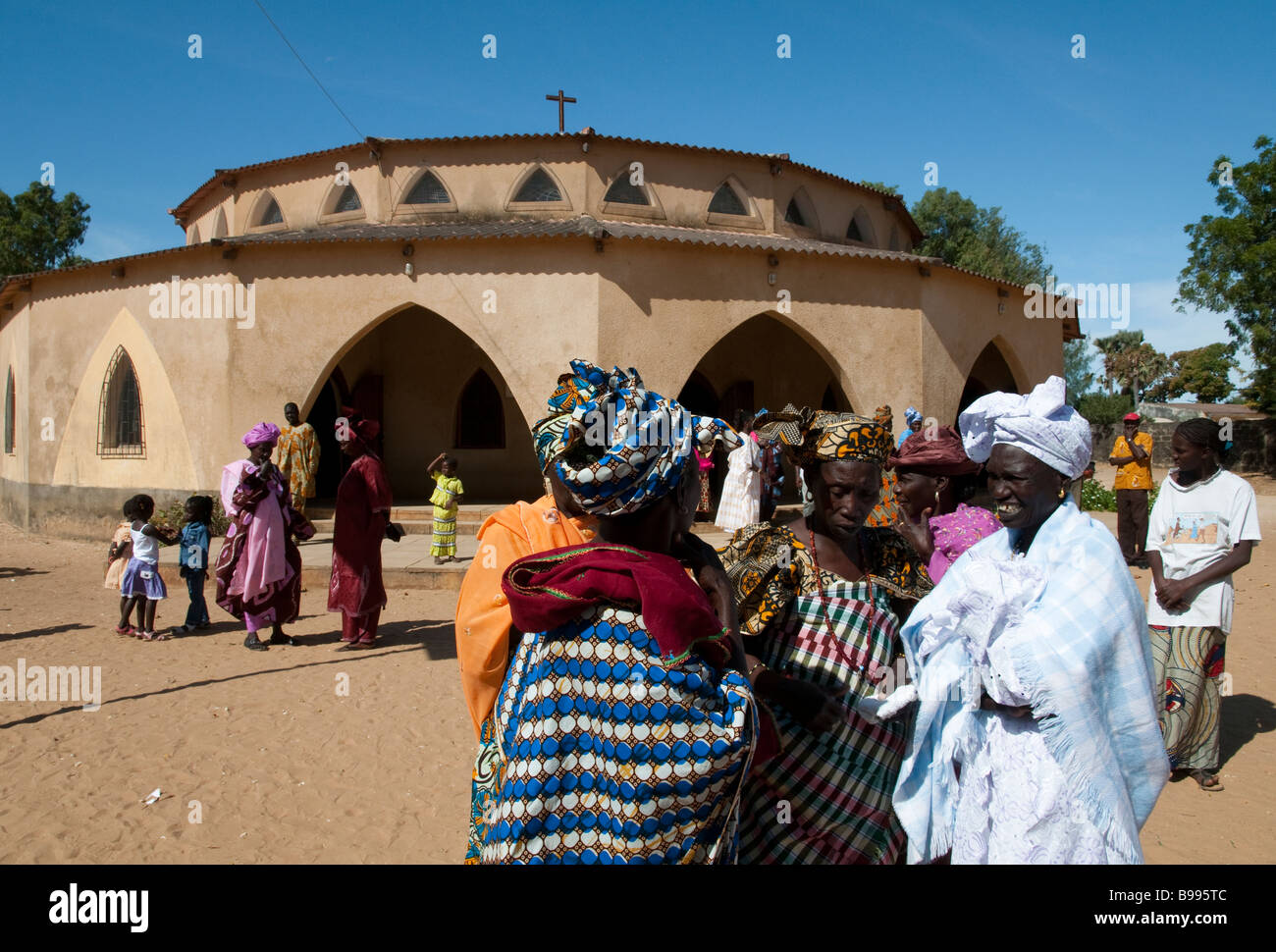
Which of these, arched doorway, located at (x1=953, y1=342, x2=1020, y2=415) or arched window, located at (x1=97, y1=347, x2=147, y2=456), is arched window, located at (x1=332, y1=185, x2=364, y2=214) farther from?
arched doorway, located at (x1=953, y1=342, x2=1020, y2=415)

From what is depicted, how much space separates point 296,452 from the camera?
484 inches

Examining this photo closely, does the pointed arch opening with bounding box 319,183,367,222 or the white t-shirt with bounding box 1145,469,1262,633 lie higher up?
the pointed arch opening with bounding box 319,183,367,222

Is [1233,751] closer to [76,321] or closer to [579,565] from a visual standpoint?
[579,565]

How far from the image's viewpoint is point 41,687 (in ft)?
19.4

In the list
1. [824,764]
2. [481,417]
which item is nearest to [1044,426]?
[824,764]

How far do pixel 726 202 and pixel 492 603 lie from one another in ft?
50.7

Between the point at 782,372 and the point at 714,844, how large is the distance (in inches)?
652

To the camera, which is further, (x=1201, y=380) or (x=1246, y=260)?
(x=1201, y=380)

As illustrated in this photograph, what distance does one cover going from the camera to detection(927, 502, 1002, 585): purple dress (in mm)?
3547

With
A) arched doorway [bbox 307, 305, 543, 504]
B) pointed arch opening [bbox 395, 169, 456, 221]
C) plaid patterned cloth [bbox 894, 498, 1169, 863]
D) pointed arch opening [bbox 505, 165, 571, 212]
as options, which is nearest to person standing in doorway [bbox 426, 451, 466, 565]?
arched doorway [bbox 307, 305, 543, 504]

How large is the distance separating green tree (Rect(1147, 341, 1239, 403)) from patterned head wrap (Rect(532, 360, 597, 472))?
5136cm

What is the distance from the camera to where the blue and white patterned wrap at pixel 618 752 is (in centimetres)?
164

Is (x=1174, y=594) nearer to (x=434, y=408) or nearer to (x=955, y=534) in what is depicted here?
(x=955, y=534)

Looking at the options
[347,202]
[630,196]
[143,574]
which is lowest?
[143,574]
